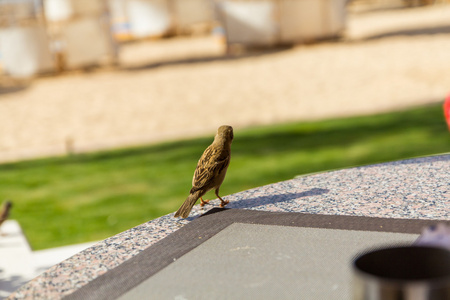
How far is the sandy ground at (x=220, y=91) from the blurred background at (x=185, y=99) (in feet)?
0.14

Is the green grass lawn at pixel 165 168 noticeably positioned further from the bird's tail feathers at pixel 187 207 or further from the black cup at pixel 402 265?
the black cup at pixel 402 265

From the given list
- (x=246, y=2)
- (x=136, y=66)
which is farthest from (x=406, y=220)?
(x=246, y=2)

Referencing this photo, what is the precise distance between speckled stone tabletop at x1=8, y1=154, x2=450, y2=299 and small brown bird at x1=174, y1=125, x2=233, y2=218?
69 millimetres

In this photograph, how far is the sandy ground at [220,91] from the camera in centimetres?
1009

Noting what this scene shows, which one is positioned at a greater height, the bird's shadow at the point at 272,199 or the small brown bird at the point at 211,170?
the small brown bird at the point at 211,170

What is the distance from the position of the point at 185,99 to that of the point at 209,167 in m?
9.76

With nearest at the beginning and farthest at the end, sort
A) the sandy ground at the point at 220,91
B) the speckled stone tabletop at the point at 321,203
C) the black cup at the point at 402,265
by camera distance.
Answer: the black cup at the point at 402,265 < the speckled stone tabletop at the point at 321,203 < the sandy ground at the point at 220,91

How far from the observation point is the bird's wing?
7.85 feet

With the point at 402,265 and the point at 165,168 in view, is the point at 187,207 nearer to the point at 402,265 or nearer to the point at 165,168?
the point at 402,265

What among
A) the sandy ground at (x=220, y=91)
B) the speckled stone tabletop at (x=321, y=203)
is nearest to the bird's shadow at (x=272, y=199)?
the speckled stone tabletop at (x=321, y=203)

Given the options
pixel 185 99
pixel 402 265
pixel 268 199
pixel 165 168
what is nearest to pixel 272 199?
pixel 268 199

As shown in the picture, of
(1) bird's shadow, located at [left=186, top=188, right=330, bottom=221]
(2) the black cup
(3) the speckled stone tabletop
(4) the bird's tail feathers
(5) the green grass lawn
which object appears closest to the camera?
(2) the black cup

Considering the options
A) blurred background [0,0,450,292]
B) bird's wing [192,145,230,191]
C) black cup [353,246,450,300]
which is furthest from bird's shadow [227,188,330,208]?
blurred background [0,0,450,292]

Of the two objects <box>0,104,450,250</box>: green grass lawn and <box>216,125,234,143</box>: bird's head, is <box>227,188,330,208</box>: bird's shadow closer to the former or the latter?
<box>216,125,234,143</box>: bird's head
